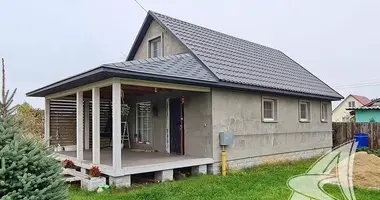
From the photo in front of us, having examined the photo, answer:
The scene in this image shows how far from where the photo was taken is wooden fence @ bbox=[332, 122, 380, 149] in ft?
50.7

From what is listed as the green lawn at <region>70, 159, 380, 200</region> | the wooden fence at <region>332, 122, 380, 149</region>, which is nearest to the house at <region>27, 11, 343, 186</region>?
the green lawn at <region>70, 159, 380, 200</region>

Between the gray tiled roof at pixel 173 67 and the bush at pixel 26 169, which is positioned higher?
the gray tiled roof at pixel 173 67

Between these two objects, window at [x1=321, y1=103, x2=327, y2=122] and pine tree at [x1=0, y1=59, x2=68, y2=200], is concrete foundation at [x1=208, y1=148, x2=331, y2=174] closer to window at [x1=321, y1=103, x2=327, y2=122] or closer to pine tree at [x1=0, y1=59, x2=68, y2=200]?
window at [x1=321, y1=103, x2=327, y2=122]

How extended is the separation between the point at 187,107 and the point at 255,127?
2453 mm

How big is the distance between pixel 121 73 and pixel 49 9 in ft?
24.4

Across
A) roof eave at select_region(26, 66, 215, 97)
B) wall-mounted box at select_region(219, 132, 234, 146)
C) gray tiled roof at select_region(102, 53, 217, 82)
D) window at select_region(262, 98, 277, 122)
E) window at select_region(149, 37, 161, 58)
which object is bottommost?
wall-mounted box at select_region(219, 132, 234, 146)

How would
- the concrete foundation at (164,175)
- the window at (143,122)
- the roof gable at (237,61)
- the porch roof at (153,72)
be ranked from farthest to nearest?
1. the window at (143,122)
2. the roof gable at (237,61)
3. the concrete foundation at (164,175)
4. the porch roof at (153,72)

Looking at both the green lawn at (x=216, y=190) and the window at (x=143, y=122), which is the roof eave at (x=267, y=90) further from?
the window at (x=143, y=122)


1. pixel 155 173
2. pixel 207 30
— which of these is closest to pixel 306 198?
pixel 155 173

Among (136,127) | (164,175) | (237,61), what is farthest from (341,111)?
(164,175)

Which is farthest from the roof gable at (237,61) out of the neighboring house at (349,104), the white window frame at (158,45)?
the neighboring house at (349,104)

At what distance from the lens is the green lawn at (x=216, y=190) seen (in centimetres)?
638

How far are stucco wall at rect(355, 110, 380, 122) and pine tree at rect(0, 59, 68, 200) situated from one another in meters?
23.3

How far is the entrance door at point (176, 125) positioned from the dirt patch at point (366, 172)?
485 centimetres
